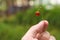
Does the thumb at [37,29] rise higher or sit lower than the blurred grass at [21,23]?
higher

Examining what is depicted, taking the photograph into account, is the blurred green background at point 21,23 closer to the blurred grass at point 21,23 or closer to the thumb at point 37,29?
the blurred grass at point 21,23

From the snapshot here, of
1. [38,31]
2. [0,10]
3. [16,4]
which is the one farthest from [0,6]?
[38,31]

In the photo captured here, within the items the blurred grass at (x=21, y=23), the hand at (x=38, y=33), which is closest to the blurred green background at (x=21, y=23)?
the blurred grass at (x=21, y=23)

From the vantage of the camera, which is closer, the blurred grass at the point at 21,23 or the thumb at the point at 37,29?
the thumb at the point at 37,29

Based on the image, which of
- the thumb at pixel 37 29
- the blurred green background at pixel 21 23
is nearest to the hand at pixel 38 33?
the thumb at pixel 37 29

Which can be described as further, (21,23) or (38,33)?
(21,23)

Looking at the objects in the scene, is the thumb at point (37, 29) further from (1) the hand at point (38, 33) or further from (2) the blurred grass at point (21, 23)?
(2) the blurred grass at point (21, 23)

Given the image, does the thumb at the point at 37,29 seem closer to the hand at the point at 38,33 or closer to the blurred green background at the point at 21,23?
the hand at the point at 38,33

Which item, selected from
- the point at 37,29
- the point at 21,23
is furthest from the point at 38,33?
the point at 21,23

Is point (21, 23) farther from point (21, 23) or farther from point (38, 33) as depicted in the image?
point (38, 33)

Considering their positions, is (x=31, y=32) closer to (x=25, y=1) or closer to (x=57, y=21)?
(x=57, y=21)

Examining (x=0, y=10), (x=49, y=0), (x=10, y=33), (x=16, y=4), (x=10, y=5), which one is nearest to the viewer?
(x=10, y=33)
